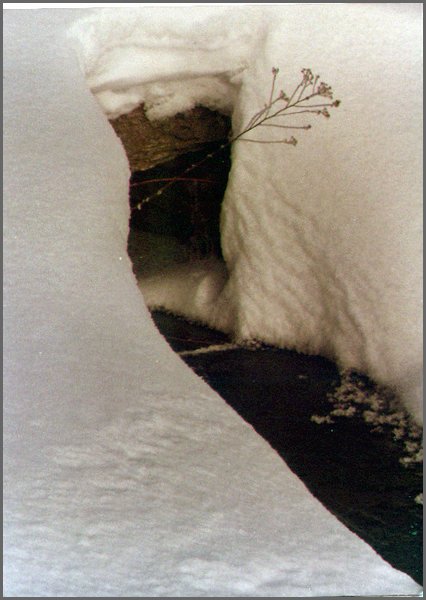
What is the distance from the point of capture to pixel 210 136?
3426 millimetres

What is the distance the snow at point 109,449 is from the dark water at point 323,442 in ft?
2.76

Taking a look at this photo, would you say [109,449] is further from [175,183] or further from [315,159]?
[175,183]

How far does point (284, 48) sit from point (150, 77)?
48cm

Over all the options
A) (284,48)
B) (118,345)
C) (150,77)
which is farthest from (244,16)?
(118,345)

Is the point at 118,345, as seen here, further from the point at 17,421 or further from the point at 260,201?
the point at 260,201

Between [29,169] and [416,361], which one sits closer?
[29,169]

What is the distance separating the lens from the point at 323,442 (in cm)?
265

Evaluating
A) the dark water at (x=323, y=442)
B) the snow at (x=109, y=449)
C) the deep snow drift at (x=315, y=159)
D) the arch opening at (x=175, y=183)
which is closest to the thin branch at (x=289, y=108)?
the deep snow drift at (x=315, y=159)

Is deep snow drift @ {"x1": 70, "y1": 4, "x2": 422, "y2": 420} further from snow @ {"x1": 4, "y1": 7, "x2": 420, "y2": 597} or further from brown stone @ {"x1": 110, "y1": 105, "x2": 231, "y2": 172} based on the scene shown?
snow @ {"x1": 4, "y1": 7, "x2": 420, "y2": 597}

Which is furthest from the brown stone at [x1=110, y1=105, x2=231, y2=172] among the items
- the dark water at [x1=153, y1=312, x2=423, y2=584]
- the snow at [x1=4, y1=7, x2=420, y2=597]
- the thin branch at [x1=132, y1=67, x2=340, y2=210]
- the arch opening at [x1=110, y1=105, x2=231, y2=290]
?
the snow at [x1=4, y1=7, x2=420, y2=597]

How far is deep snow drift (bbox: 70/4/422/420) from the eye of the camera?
2.76m

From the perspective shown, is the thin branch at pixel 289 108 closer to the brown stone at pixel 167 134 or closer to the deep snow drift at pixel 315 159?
the deep snow drift at pixel 315 159

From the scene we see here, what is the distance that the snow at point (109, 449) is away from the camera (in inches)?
47.7

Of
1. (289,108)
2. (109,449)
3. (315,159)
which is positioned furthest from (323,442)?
(109,449)
